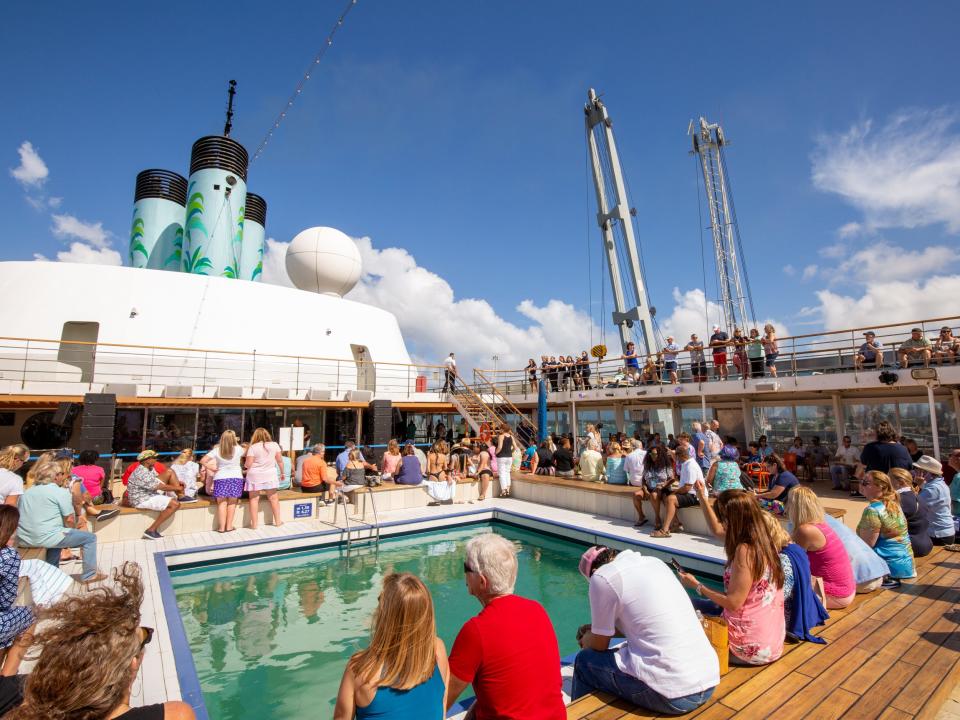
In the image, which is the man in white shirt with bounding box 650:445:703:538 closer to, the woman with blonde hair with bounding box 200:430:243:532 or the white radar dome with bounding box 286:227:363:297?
the woman with blonde hair with bounding box 200:430:243:532

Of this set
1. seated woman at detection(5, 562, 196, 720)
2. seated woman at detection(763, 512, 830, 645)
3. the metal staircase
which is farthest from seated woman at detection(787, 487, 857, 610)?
the metal staircase

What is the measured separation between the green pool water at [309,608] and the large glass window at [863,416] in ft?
32.1

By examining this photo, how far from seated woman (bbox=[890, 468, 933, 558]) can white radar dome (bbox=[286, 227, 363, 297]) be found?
1836 centimetres

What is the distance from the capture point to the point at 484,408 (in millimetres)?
16312

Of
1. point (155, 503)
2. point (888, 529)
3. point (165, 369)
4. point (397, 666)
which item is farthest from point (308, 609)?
point (165, 369)

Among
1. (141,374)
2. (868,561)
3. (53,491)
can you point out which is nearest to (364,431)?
(141,374)

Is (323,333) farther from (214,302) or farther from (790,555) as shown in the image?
(790,555)

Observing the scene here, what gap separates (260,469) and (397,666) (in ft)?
23.5

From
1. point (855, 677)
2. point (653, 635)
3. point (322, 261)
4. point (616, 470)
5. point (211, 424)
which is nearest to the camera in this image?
point (653, 635)

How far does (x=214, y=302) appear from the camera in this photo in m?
15.9

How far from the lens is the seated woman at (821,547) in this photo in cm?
367

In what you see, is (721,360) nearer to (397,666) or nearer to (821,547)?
(821,547)

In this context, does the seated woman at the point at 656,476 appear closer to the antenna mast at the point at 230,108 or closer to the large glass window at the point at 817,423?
the large glass window at the point at 817,423

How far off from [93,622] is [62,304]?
16910 mm
